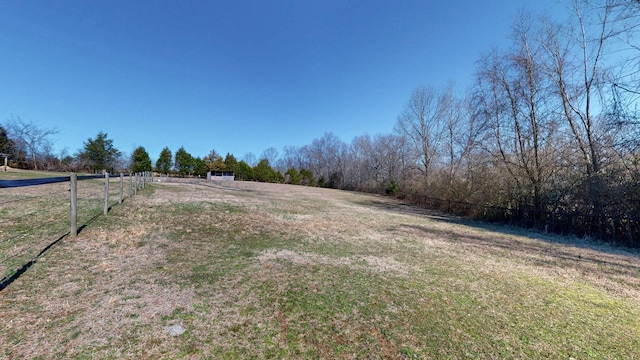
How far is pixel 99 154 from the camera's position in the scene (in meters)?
35.0

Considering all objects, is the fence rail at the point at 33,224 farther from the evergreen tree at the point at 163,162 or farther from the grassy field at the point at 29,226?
the evergreen tree at the point at 163,162

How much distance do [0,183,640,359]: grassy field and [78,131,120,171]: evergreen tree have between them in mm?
41192

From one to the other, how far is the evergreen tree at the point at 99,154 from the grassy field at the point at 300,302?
4119 centimetres

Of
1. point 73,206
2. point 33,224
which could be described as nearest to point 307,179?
point 33,224

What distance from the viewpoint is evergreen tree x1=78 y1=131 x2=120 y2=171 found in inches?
1351

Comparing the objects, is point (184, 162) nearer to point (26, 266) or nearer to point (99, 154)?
point (99, 154)

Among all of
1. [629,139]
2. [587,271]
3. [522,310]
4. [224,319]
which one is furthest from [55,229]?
[629,139]

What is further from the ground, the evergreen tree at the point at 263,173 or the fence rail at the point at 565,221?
the evergreen tree at the point at 263,173

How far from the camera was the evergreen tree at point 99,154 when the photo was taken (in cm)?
3431

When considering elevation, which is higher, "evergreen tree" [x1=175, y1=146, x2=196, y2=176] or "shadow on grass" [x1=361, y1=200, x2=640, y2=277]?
"evergreen tree" [x1=175, y1=146, x2=196, y2=176]

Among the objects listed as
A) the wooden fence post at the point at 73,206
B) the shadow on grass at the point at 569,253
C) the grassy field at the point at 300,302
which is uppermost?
the wooden fence post at the point at 73,206

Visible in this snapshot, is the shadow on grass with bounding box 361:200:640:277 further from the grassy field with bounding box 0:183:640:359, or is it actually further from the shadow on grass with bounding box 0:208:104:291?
the shadow on grass with bounding box 0:208:104:291

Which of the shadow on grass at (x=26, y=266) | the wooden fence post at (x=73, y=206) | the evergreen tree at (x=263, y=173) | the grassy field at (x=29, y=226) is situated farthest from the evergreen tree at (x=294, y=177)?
the wooden fence post at (x=73, y=206)

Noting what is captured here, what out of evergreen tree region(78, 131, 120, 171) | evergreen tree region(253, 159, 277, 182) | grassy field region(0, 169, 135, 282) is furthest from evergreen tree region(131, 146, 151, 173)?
grassy field region(0, 169, 135, 282)
